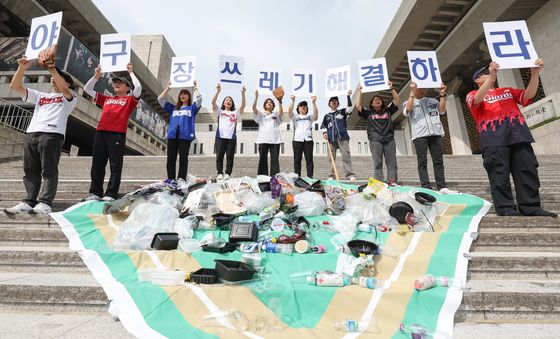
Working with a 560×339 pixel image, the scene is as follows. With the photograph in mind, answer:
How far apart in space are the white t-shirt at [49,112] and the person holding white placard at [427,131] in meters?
4.91

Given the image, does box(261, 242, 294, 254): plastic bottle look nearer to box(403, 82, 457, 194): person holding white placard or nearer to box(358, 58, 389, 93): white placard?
box(403, 82, 457, 194): person holding white placard

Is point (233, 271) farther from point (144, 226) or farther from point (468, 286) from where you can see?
point (468, 286)

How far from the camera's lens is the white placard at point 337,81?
18.1ft

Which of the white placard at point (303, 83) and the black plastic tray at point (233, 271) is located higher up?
the white placard at point (303, 83)

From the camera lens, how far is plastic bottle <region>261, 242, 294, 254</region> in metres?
2.46

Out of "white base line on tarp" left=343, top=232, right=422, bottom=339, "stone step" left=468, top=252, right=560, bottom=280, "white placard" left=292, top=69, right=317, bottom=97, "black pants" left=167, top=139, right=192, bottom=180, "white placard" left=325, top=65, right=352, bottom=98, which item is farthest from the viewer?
"white placard" left=292, top=69, right=317, bottom=97

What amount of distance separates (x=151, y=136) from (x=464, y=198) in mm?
24761

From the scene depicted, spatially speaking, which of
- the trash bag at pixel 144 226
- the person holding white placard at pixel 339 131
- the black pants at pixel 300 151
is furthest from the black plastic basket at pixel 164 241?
the person holding white placard at pixel 339 131

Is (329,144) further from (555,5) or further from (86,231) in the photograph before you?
(555,5)

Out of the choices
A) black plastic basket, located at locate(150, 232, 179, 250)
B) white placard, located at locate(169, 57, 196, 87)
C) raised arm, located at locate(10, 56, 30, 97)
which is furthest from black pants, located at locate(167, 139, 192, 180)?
black plastic basket, located at locate(150, 232, 179, 250)

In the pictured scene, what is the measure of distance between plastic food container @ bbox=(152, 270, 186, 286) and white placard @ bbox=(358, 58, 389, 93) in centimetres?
434

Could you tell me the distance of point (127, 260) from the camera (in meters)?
2.31

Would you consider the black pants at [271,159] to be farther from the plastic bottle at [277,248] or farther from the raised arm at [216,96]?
the plastic bottle at [277,248]

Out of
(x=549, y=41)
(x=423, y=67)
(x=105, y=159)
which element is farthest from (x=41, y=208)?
(x=549, y=41)
